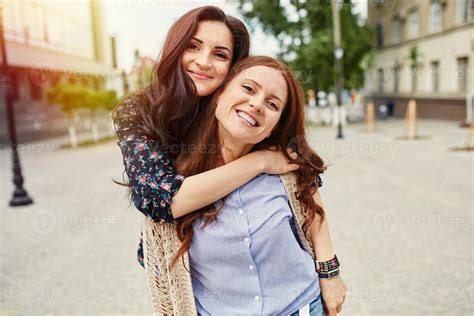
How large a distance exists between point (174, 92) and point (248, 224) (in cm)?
55

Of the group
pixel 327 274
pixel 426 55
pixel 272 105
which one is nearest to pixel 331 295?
pixel 327 274

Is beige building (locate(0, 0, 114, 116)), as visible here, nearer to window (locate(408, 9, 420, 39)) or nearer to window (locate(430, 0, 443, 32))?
window (locate(430, 0, 443, 32))

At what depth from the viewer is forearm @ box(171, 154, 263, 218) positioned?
163 centimetres

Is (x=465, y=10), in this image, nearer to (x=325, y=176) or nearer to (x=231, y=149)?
(x=325, y=176)

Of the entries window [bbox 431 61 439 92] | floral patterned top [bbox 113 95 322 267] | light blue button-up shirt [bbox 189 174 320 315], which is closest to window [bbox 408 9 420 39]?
window [bbox 431 61 439 92]

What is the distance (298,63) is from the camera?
27.9 m

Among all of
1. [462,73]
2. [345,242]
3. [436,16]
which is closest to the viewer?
[345,242]

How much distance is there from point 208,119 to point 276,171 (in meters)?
0.32

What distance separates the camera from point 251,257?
167 centimetres

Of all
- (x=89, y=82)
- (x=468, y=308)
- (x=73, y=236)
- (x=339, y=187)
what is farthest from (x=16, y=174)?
(x=89, y=82)

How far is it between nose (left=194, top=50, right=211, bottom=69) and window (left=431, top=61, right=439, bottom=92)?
28.3m

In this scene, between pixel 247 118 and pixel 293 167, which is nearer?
pixel 247 118

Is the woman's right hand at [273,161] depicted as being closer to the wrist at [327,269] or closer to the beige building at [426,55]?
the wrist at [327,269]

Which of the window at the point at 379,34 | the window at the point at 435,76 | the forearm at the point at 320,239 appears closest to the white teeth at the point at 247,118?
the forearm at the point at 320,239
